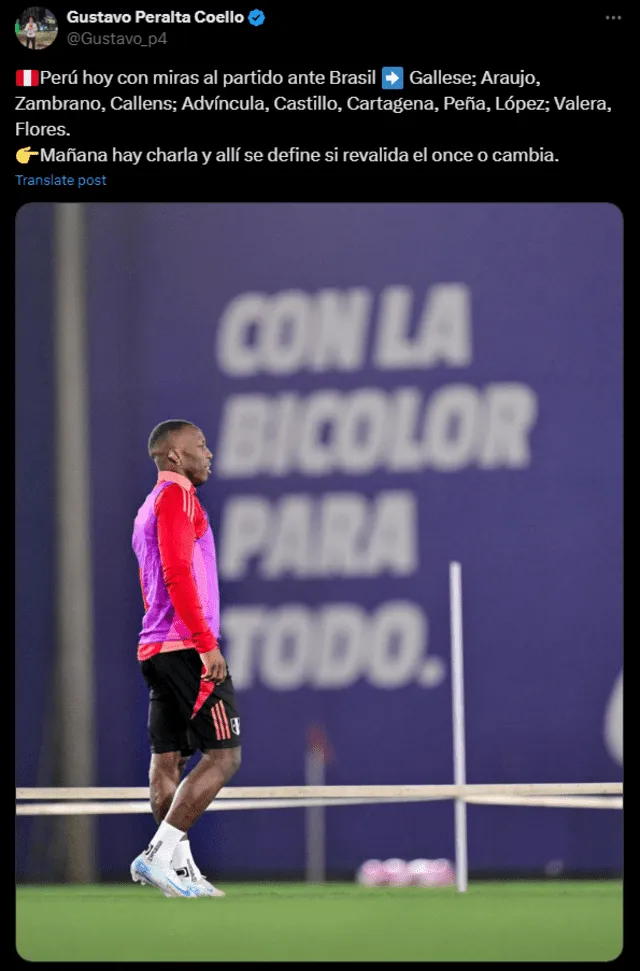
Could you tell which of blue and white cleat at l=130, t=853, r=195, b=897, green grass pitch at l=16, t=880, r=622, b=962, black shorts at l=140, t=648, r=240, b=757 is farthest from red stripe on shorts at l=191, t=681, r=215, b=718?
green grass pitch at l=16, t=880, r=622, b=962

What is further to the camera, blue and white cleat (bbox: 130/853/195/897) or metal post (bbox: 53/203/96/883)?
metal post (bbox: 53/203/96/883)

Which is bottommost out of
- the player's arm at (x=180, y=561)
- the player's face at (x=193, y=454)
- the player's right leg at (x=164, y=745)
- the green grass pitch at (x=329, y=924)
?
the green grass pitch at (x=329, y=924)

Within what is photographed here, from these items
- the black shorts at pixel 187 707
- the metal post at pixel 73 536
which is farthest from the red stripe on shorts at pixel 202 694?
the metal post at pixel 73 536

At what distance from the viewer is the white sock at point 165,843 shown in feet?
15.7

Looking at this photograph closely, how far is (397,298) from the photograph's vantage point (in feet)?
20.5

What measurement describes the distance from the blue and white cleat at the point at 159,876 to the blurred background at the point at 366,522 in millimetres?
1335

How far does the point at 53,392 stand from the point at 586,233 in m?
2.20

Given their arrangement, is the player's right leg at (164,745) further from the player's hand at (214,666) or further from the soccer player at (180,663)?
the player's hand at (214,666)
